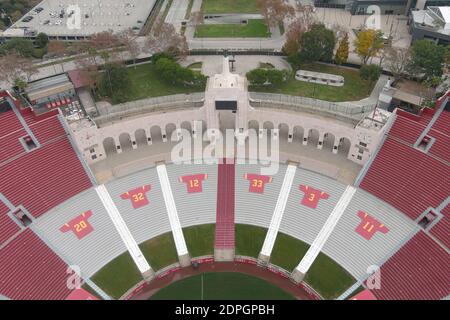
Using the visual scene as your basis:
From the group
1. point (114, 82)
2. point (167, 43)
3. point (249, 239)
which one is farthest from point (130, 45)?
point (249, 239)

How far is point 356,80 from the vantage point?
75000mm

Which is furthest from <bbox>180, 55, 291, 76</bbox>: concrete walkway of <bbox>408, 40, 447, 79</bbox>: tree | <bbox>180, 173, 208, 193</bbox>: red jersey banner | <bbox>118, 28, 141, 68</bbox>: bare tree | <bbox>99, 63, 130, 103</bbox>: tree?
<bbox>180, 173, 208, 193</bbox>: red jersey banner

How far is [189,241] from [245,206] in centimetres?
897

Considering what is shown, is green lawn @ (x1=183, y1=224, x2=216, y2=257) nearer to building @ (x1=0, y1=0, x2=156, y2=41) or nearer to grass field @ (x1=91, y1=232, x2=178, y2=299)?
grass field @ (x1=91, y1=232, x2=178, y2=299)

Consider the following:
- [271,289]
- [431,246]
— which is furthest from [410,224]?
[271,289]

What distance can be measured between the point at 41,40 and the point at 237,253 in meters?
80.5

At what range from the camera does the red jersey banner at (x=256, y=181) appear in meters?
49.2

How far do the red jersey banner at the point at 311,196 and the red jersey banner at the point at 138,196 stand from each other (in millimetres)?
21616

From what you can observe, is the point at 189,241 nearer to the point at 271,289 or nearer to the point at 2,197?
the point at 271,289

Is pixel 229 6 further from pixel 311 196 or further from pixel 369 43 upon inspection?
pixel 311 196

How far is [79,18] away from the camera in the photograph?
351 ft

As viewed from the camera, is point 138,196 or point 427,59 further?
point 427,59

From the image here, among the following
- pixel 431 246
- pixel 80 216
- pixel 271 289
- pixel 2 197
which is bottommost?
pixel 271 289

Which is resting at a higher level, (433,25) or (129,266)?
(433,25)
